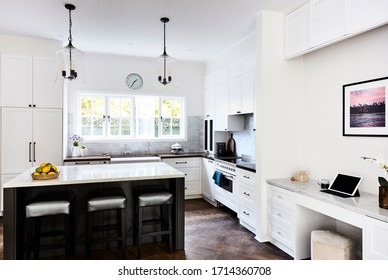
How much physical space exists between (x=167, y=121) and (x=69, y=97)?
2068 millimetres

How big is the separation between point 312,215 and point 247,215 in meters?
1.02

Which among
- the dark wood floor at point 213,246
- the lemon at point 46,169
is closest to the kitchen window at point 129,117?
the dark wood floor at point 213,246

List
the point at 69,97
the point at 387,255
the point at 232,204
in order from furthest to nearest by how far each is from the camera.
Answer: the point at 69,97, the point at 232,204, the point at 387,255

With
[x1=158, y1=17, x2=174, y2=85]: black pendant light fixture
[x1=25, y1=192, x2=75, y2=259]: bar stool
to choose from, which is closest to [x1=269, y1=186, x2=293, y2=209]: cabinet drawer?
[x1=158, y1=17, x2=174, y2=85]: black pendant light fixture

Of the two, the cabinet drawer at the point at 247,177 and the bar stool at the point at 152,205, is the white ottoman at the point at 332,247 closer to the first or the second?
the cabinet drawer at the point at 247,177

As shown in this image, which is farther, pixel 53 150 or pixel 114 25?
pixel 53 150

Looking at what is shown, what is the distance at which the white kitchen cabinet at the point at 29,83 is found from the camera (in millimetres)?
4250

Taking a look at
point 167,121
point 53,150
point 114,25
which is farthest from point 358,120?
point 53,150

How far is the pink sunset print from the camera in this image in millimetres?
2479

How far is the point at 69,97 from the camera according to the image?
16.9ft

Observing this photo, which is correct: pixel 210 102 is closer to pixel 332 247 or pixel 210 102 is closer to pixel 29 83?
pixel 29 83

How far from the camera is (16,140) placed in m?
4.29

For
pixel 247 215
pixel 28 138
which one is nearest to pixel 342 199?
pixel 247 215

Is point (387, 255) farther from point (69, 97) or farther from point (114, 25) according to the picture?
point (69, 97)
